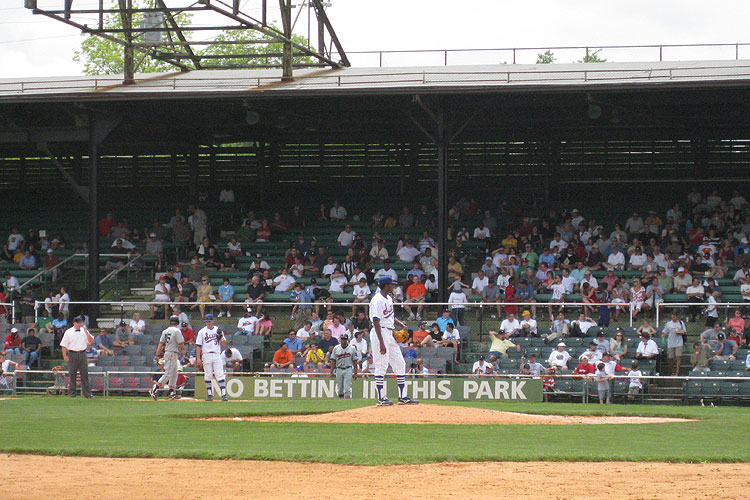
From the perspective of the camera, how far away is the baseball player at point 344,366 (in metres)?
18.9

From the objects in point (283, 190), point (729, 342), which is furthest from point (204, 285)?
point (729, 342)

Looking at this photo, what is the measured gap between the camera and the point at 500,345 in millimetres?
21328

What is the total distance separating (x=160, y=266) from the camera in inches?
1105

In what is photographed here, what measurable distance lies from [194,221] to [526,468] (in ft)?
71.2

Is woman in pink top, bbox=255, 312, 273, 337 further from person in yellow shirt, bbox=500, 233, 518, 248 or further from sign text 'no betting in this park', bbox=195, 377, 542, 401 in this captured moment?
person in yellow shirt, bbox=500, 233, 518, 248

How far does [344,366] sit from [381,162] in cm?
1587

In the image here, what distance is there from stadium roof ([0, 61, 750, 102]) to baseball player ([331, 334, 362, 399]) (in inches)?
292

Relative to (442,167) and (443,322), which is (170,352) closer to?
(443,322)

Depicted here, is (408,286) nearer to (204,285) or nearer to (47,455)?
(204,285)

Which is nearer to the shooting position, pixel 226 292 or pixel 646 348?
pixel 646 348

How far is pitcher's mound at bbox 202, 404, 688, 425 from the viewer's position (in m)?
13.5

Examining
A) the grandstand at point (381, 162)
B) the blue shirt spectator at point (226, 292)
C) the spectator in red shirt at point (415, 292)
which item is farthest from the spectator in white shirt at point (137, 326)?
the spectator in red shirt at point (415, 292)

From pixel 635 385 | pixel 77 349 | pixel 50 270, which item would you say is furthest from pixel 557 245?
pixel 50 270

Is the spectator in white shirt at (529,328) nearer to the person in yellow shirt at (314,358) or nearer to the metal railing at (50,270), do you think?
the person in yellow shirt at (314,358)
